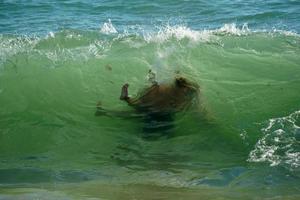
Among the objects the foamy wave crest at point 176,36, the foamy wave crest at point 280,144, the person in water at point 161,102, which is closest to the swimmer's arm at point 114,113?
the person in water at point 161,102

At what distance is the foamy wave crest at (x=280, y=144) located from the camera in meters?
5.93

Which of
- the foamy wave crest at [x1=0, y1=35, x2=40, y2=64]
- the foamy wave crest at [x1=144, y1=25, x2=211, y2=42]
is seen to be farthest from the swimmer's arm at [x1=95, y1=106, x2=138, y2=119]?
the foamy wave crest at [x1=0, y1=35, x2=40, y2=64]

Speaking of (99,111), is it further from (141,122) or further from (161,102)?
(161,102)

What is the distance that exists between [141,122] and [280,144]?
1.90 m

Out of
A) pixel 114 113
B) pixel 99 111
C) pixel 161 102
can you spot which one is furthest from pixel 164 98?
pixel 99 111

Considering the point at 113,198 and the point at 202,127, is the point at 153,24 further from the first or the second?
the point at 113,198

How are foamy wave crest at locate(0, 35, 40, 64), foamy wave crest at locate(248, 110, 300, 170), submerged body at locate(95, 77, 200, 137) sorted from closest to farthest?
foamy wave crest at locate(248, 110, 300, 170), submerged body at locate(95, 77, 200, 137), foamy wave crest at locate(0, 35, 40, 64)

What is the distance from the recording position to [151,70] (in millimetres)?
8672

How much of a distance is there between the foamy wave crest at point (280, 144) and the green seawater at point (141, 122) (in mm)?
13

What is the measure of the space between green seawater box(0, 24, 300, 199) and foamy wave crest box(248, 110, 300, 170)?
1 centimetres

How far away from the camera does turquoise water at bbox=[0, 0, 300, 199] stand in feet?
18.3

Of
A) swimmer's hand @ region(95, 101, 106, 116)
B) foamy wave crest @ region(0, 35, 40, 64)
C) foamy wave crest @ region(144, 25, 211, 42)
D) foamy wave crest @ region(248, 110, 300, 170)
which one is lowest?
swimmer's hand @ region(95, 101, 106, 116)

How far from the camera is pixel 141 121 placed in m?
7.44

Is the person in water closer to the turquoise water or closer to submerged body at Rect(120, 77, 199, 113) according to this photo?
submerged body at Rect(120, 77, 199, 113)
